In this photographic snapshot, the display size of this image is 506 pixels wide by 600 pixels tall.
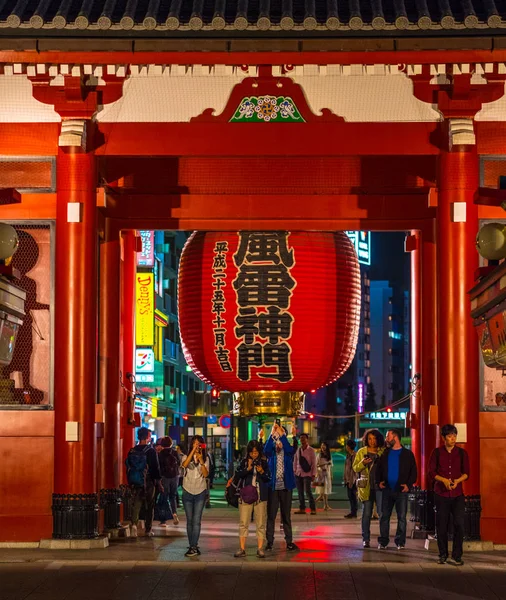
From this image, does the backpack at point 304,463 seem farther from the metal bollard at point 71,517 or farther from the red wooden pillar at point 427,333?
the metal bollard at point 71,517

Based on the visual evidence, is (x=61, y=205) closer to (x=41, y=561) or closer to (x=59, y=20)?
(x=59, y=20)

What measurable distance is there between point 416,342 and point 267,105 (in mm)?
5038

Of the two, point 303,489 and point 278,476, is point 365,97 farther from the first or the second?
point 303,489

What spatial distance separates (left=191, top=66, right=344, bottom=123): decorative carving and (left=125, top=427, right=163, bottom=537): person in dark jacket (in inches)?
196

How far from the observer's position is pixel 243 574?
12.2 metres

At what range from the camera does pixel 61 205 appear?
580 inches

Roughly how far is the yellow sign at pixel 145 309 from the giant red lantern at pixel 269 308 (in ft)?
57.7

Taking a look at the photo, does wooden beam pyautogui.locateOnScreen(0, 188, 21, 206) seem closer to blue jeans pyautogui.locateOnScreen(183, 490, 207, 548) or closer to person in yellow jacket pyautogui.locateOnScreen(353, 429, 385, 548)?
blue jeans pyautogui.locateOnScreen(183, 490, 207, 548)

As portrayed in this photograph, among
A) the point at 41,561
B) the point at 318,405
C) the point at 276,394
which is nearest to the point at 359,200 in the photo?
the point at 276,394

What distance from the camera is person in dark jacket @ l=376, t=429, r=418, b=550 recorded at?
48.6 feet

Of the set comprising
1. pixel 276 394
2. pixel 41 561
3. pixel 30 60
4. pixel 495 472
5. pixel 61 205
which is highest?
pixel 30 60

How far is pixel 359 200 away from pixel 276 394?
3.32 m

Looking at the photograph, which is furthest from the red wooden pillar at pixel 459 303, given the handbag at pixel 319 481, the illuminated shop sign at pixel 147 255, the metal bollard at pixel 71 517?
the illuminated shop sign at pixel 147 255

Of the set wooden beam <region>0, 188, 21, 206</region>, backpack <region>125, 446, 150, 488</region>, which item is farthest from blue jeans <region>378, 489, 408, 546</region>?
wooden beam <region>0, 188, 21, 206</region>
